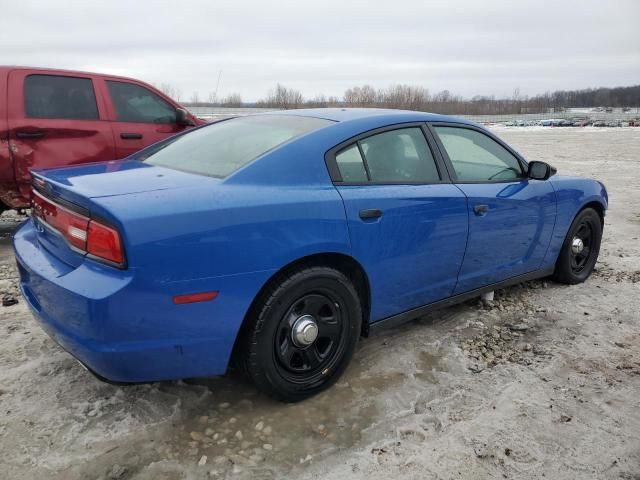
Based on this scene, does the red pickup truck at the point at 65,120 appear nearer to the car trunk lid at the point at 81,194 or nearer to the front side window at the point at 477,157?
the car trunk lid at the point at 81,194

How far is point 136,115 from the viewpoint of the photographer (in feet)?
19.2

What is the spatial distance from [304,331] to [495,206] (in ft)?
5.46

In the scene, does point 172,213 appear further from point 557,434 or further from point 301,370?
point 557,434

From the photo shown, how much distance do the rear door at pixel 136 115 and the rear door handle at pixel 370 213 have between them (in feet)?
12.5

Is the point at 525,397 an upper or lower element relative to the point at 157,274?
lower

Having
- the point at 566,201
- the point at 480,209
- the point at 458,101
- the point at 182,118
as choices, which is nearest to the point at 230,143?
the point at 480,209

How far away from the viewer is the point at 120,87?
19.0 ft

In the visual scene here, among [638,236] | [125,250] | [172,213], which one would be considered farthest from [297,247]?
[638,236]

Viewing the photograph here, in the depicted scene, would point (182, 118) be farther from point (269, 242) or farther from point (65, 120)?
point (269, 242)

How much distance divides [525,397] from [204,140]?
2317 mm

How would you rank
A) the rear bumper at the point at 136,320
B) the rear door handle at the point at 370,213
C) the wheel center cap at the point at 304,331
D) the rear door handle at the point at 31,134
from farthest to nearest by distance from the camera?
the rear door handle at the point at 31,134, the rear door handle at the point at 370,213, the wheel center cap at the point at 304,331, the rear bumper at the point at 136,320

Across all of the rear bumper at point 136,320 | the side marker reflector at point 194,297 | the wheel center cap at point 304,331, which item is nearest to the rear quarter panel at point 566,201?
the wheel center cap at point 304,331

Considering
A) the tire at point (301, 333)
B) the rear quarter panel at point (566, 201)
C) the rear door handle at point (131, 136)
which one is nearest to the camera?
the tire at point (301, 333)

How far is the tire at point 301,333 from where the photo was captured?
240cm
